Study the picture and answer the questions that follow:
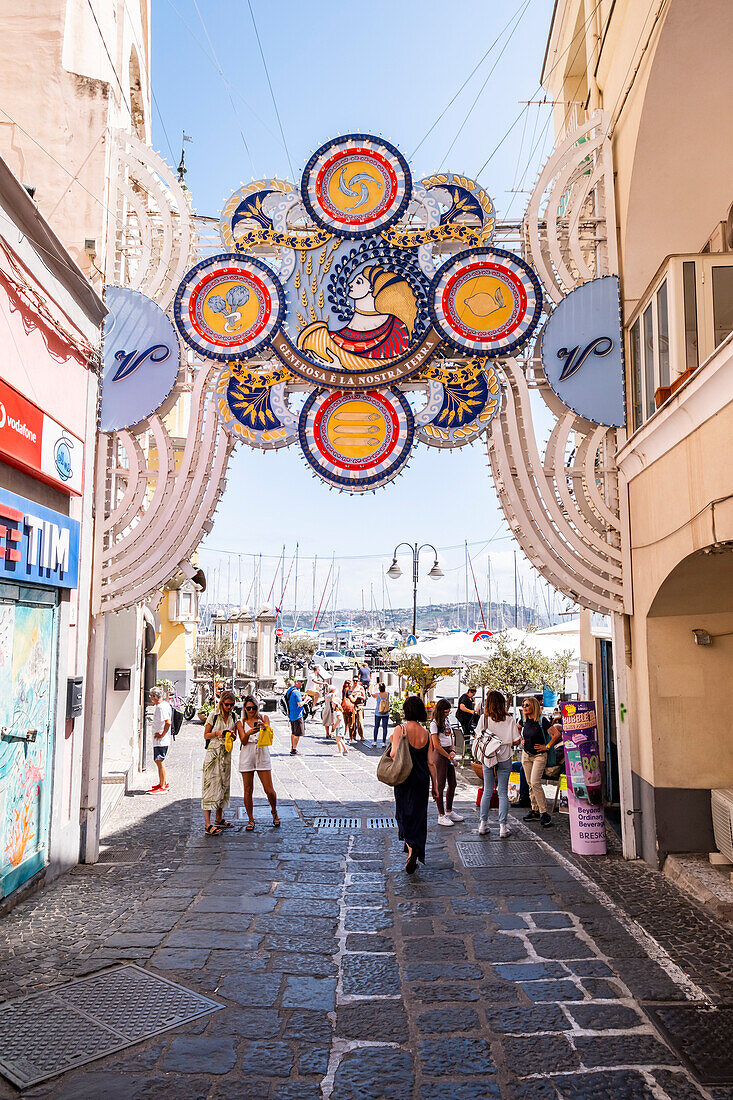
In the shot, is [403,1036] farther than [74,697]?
No

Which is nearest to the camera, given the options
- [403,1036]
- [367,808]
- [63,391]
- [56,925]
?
[403,1036]

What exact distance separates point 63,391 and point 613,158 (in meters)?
6.63

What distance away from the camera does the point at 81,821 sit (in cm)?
848

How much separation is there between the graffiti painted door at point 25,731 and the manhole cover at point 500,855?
407 centimetres

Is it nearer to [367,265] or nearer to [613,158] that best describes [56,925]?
[367,265]

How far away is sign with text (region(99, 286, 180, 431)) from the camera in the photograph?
9156 mm

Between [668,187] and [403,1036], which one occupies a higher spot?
[668,187]

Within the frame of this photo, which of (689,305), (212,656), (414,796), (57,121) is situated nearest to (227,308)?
(57,121)

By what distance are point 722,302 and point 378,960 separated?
6152 mm

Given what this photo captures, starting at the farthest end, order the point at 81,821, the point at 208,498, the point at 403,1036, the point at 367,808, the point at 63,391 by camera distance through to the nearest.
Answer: the point at 367,808
the point at 208,498
the point at 81,821
the point at 63,391
the point at 403,1036

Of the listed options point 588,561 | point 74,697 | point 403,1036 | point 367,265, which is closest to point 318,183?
point 367,265

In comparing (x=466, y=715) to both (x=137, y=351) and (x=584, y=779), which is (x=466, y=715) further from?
(x=137, y=351)

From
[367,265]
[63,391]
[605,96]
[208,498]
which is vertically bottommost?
[208,498]

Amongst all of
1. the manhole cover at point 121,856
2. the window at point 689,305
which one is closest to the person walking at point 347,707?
the manhole cover at point 121,856
